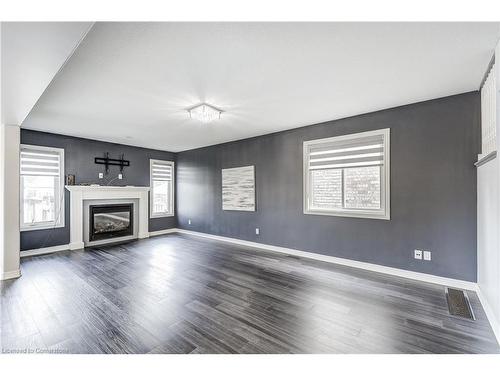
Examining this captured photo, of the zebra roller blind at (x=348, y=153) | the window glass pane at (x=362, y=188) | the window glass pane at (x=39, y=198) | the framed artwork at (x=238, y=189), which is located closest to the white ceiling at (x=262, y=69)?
the zebra roller blind at (x=348, y=153)

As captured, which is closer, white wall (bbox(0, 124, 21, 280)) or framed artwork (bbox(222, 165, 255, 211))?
white wall (bbox(0, 124, 21, 280))

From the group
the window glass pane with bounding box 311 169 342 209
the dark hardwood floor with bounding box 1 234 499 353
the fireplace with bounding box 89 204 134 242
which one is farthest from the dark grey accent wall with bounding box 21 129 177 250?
the window glass pane with bounding box 311 169 342 209

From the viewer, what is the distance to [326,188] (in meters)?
4.04

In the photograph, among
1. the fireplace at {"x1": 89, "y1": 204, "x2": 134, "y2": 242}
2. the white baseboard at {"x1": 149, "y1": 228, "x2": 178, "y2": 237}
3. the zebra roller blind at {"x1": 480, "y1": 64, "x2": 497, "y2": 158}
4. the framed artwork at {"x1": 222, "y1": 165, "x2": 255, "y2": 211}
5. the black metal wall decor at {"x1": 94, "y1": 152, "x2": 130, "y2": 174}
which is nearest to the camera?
the zebra roller blind at {"x1": 480, "y1": 64, "x2": 497, "y2": 158}

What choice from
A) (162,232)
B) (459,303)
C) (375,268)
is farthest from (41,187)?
(459,303)

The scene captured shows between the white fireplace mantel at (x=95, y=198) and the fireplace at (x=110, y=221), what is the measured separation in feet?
0.67

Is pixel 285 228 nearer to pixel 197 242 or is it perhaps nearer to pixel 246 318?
pixel 197 242

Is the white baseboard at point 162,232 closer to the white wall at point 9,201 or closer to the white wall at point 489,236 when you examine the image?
the white wall at point 9,201

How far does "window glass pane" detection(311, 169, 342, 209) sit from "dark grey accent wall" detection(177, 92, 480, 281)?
239mm

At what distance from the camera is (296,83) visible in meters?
2.58

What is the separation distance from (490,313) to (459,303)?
307mm

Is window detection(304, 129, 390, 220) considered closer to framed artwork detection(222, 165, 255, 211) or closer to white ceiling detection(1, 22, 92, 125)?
framed artwork detection(222, 165, 255, 211)

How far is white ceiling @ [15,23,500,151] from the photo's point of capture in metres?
1.73

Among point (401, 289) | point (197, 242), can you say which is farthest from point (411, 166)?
point (197, 242)
